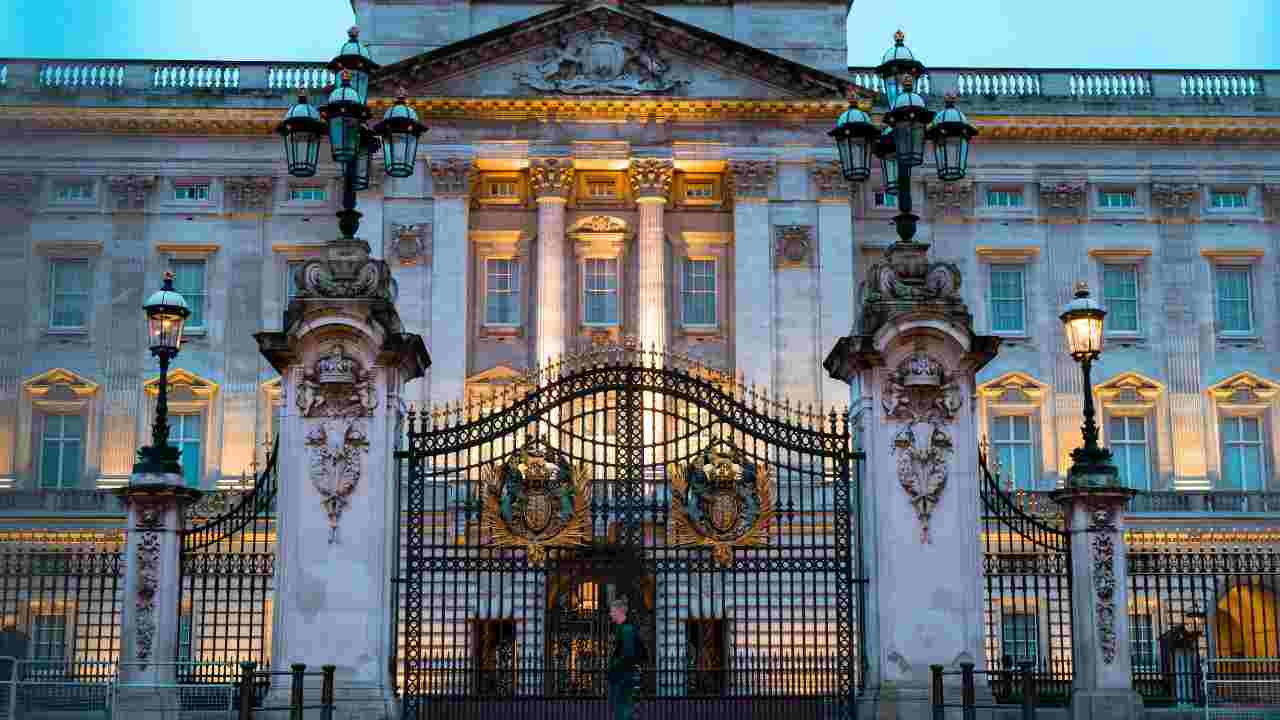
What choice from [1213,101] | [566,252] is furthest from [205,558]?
[1213,101]

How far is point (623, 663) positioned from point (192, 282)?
37.1 m

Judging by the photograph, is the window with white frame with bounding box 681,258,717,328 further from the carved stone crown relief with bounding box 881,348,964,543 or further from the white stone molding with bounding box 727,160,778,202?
the carved stone crown relief with bounding box 881,348,964,543

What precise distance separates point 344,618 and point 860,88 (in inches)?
1319

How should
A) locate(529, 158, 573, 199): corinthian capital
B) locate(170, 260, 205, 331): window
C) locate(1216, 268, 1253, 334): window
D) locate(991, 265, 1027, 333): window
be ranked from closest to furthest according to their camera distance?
locate(529, 158, 573, 199): corinthian capital, locate(170, 260, 205, 331): window, locate(991, 265, 1027, 333): window, locate(1216, 268, 1253, 334): window

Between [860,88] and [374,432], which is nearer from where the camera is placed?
[374,432]

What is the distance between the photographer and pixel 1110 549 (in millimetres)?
21797

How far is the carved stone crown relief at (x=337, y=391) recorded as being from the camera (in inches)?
837

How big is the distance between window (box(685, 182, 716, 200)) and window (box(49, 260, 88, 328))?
18.1 m

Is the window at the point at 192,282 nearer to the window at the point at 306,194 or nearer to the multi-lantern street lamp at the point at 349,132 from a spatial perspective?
the window at the point at 306,194

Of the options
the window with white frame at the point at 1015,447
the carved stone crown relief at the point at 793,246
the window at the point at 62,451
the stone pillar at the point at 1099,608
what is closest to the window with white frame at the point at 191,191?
the window at the point at 62,451

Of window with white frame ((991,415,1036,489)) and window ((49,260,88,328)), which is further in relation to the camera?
window ((49,260,88,328))

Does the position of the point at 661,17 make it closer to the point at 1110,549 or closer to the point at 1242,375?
the point at 1242,375

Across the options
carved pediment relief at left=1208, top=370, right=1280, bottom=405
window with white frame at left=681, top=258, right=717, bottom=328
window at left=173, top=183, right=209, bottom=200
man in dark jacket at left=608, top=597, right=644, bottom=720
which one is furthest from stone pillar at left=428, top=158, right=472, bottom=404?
man in dark jacket at left=608, top=597, right=644, bottom=720

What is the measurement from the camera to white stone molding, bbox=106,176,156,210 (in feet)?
175
